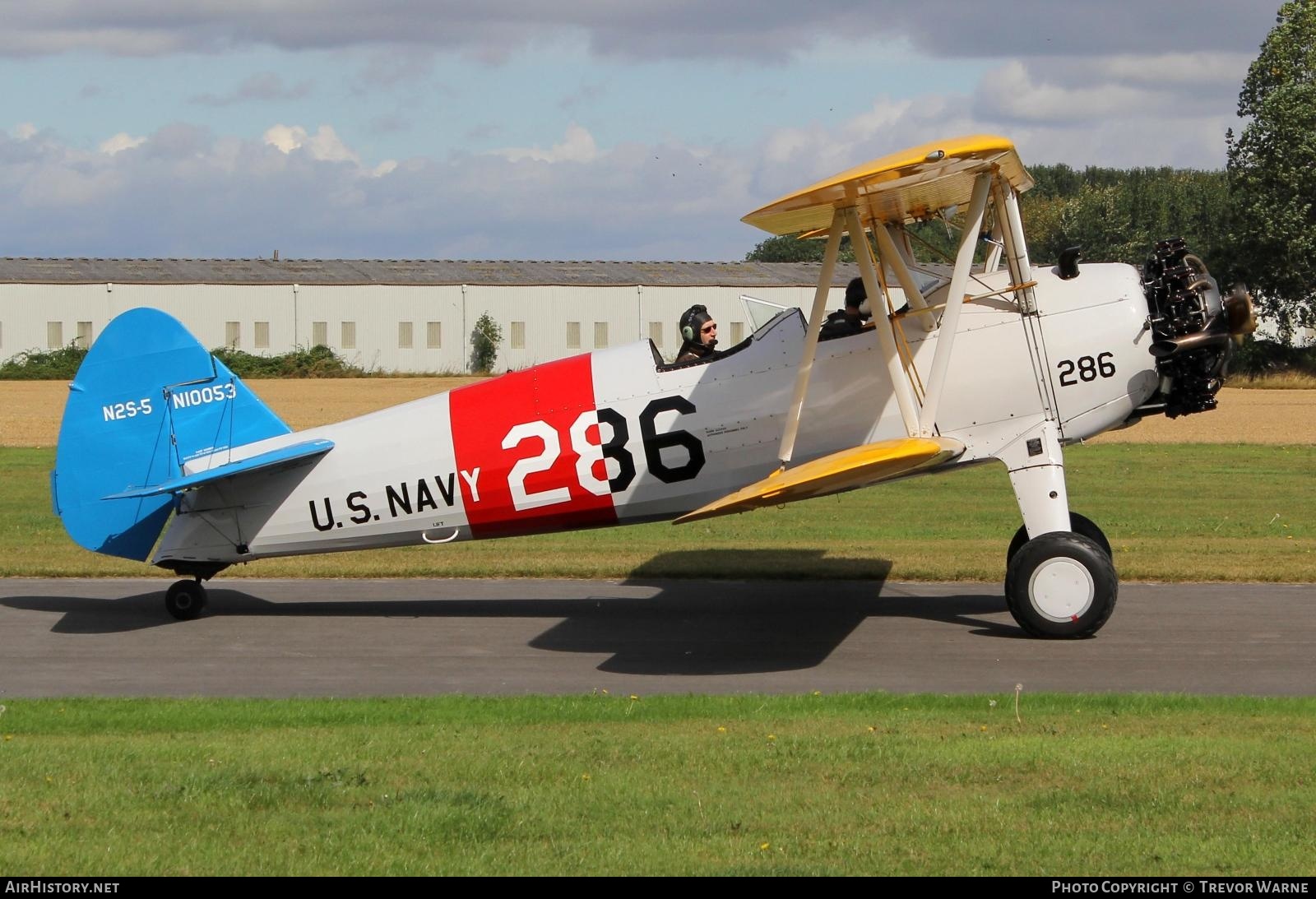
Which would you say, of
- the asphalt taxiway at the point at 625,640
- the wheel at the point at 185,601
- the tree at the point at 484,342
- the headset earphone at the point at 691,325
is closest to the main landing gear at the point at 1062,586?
the asphalt taxiway at the point at 625,640

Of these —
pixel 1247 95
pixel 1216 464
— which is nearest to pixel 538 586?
pixel 1216 464

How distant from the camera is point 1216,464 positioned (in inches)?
939

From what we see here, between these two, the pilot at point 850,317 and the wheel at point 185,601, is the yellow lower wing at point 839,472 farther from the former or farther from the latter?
the wheel at point 185,601

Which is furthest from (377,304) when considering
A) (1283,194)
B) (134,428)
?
(134,428)

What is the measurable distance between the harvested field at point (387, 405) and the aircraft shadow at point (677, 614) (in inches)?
758

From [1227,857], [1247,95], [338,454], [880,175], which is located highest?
[1247,95]

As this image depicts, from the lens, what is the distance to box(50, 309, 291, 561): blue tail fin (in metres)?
11.1

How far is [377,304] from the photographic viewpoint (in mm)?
59906

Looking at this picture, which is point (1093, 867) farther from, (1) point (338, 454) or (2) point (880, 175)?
(1) point (338, 454)

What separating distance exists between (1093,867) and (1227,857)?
1.62 feet

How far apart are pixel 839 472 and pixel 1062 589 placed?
6.93ft

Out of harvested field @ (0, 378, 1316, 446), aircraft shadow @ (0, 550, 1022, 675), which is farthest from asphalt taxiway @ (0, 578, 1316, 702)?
harvested field @ (0, 378, 1316, 446)

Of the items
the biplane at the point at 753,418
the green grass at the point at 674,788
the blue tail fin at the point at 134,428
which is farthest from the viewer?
the blue tail fin at the point at 134,428

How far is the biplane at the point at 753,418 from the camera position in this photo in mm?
9625
